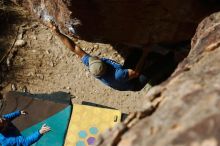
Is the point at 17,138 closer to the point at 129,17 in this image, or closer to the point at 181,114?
the point at 129,17

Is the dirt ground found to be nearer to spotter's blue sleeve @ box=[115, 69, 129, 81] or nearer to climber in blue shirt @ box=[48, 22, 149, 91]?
climber in blue shirt @ box=[48, 22, 149, 91]

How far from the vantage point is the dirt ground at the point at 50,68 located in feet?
22.9

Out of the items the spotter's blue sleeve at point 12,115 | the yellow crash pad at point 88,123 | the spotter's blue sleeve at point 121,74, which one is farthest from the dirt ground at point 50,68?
the spotter's blue sleeve at point 121,74

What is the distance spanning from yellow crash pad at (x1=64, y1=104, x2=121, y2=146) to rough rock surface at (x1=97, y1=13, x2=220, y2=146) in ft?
12.3

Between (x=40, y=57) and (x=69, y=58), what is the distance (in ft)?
1.81

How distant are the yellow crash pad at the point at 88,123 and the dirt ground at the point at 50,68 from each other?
0.40 metres

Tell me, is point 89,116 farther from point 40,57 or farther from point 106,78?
point 40,57

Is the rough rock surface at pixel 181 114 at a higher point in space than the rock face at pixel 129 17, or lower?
lower

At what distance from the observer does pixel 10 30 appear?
807 centimetres

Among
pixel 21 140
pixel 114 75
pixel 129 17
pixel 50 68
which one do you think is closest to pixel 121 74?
pixel 114 75

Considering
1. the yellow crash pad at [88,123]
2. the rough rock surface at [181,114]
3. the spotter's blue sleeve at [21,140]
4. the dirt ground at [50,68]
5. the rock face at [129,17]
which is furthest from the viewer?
the dirt ground at [50,68]

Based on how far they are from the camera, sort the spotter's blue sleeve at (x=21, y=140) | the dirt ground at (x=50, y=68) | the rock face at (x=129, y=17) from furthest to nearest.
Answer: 1. the dirt ground at (x=50, y=68)
2. the spotter's blue sleeve at (x=21, y=140)
3. the rock face at (x=129, y=17)

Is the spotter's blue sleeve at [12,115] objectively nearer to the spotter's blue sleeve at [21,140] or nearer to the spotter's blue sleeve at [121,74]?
the spotter's blue sleeve at [21,140]

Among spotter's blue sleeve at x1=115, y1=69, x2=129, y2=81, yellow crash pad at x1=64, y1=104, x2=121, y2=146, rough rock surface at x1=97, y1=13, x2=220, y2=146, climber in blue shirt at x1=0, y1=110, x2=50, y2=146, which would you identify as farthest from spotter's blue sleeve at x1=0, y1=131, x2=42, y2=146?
rough rock surface at x1=97, y1=13, x2=220, y2=146
